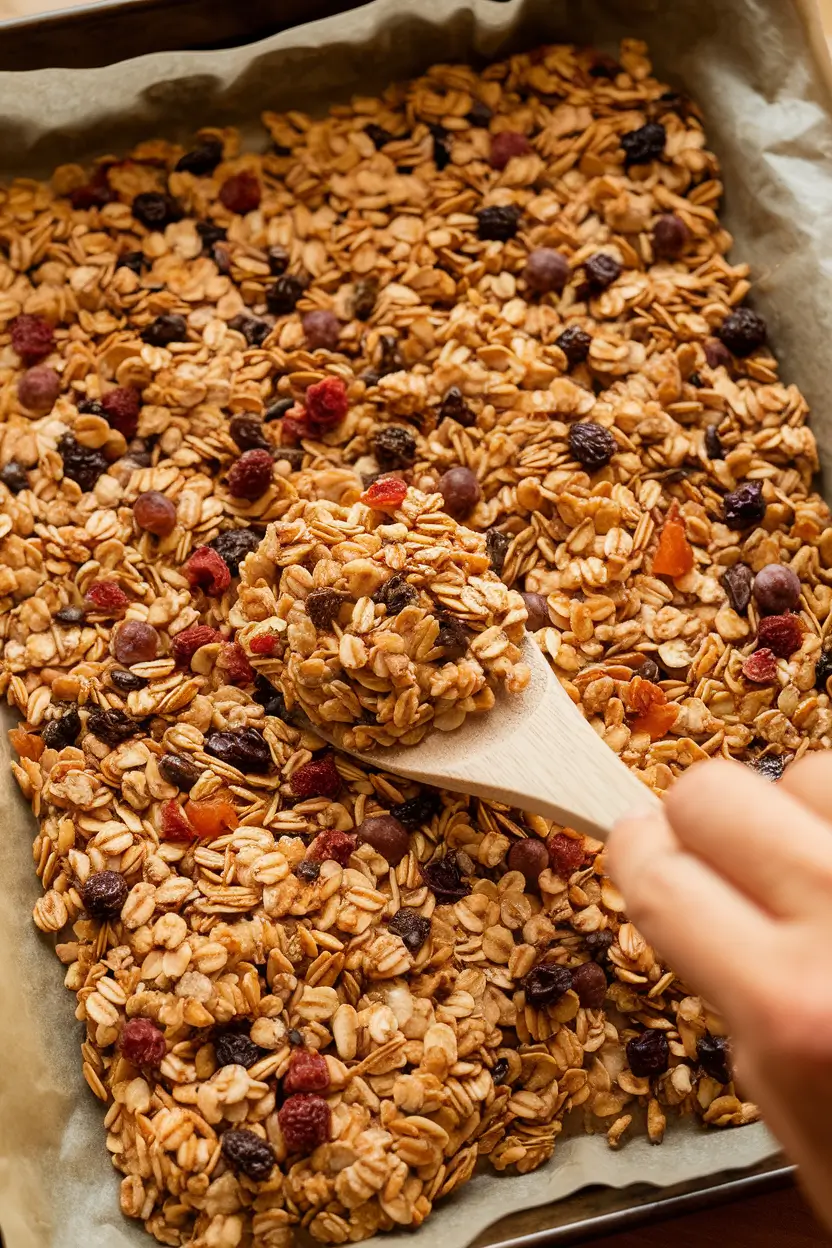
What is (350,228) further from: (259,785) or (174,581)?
(259,785)

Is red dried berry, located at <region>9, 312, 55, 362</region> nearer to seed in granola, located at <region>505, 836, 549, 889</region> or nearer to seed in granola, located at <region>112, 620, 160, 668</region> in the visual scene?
seed in granola, located at <region>112, 620, 160, 668</region>

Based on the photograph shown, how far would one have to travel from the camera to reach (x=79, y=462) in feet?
5.09

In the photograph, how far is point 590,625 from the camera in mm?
1457

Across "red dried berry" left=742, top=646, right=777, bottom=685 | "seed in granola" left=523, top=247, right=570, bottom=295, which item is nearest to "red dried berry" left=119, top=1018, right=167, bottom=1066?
"red dried berry" left=742, top=646, right=777, bottom=685

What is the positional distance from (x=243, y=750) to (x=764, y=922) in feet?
2.69

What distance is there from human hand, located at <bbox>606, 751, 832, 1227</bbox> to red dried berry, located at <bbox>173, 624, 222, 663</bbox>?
32.2 inches

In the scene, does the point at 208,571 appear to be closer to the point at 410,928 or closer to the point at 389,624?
the point at 389,624

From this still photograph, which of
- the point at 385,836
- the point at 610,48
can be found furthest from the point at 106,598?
the point at 610,48

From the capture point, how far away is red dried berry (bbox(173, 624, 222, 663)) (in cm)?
144

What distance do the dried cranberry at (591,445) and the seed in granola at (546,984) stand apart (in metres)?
0.66

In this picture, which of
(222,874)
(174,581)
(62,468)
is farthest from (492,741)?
(62,468)

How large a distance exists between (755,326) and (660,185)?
0.29 meters

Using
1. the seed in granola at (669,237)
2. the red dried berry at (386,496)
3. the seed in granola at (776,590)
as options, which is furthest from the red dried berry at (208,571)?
the seed in granola at (669,237)

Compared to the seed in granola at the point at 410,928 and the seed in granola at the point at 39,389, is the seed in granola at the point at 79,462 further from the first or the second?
the seed in granola at the point at 410,928
